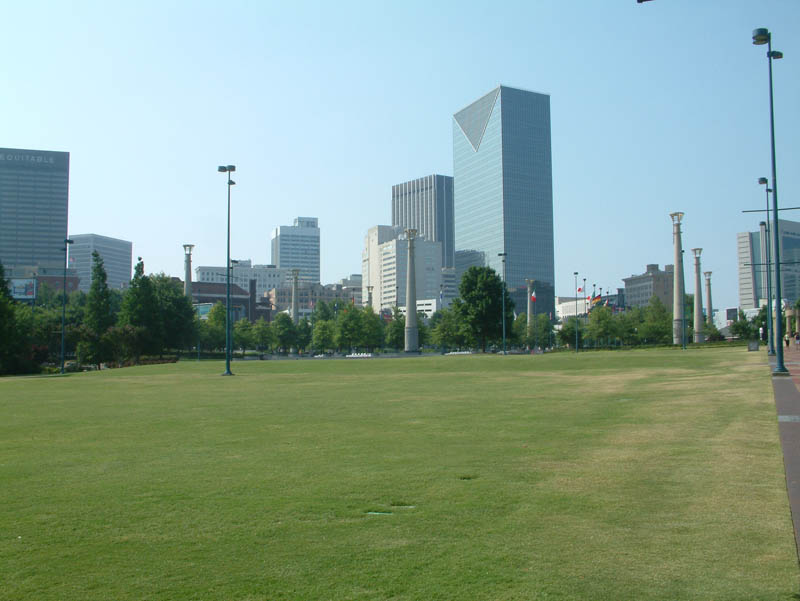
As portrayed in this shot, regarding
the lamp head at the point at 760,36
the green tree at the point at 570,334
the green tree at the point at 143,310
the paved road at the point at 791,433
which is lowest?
the paved road at the point at 791,433

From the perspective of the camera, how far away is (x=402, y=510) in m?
7.48

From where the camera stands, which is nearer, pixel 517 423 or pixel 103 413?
pixel 517 423

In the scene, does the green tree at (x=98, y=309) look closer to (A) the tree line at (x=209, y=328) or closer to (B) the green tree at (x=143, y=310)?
(A) the tree line at (x=209, y=328)

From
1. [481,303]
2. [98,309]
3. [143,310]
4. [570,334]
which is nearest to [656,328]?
[570,334]

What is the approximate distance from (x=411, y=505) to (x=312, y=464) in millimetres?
2994

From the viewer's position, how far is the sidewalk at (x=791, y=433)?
7648 mm

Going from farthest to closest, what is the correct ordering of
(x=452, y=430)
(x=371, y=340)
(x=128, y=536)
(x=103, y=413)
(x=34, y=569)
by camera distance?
(x=371, y=340) → (x=103, y=413) → (x=452, y=430) → (x=128, y=536) → (x=34, y=569)

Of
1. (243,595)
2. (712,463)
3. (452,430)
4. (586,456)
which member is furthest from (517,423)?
(243,595)

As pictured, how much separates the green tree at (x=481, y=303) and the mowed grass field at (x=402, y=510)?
85146mm

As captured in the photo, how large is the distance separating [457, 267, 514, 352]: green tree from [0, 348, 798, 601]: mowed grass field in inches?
3352

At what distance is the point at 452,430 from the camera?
14.0 metres

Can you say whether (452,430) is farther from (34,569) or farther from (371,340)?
(371,340)

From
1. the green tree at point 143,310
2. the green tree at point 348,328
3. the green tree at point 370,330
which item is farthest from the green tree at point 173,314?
the green tree at point 370,330

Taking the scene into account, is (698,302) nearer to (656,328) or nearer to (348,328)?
(656,328)
